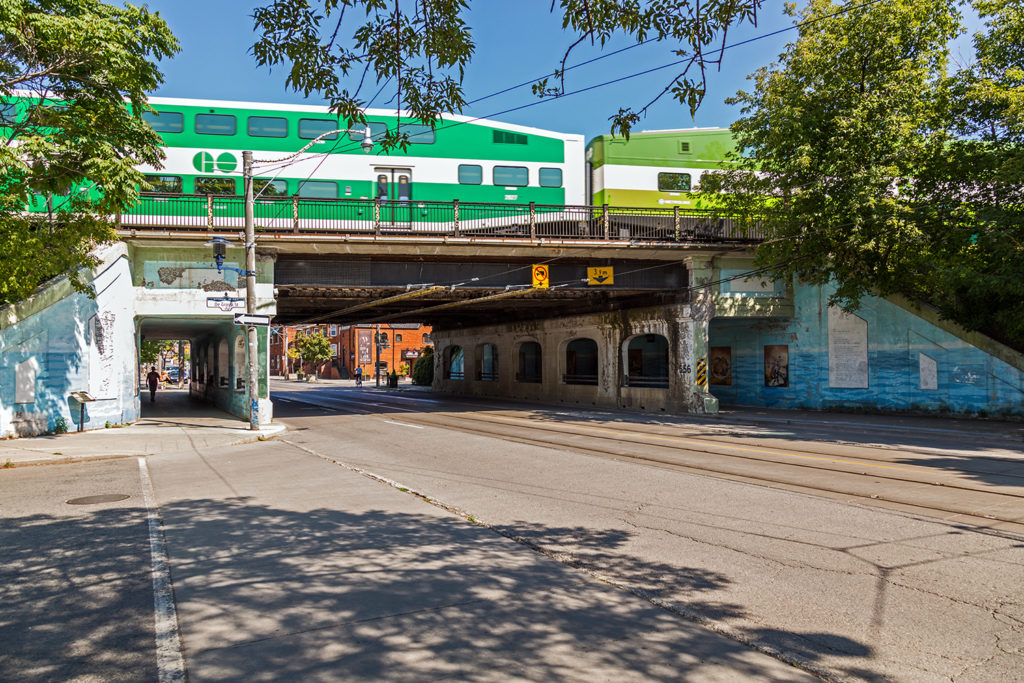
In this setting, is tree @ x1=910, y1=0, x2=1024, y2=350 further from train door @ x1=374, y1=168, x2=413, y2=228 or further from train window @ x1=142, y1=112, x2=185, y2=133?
train window @ x1=142, y1=112, x2=185, y2=133

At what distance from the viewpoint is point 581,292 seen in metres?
29.1

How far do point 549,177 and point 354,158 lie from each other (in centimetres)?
632

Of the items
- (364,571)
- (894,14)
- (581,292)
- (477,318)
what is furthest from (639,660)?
(477,318)

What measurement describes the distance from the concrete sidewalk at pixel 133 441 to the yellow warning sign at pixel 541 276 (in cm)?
1001

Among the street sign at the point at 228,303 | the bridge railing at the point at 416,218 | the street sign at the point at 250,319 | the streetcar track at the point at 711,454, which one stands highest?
the bridge railing at the point at 416,218

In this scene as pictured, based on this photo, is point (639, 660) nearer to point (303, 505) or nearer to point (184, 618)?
point (184, 618)

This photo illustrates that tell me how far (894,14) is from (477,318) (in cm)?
2604

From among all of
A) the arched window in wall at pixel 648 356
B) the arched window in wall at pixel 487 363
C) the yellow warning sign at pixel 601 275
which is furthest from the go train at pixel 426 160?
the arched window in wall at pixel 487 363

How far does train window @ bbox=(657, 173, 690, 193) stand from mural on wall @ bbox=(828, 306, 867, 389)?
698cm

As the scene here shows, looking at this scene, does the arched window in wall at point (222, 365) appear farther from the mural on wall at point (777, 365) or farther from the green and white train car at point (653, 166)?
the mural on wall at point (777, 365)

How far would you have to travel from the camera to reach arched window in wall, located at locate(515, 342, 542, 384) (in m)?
40.0

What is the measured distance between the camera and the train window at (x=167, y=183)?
21.1 m

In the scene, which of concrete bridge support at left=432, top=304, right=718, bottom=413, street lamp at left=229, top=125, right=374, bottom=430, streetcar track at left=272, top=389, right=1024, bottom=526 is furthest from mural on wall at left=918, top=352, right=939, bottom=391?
street lamp at left=229, top=125, right=374, bottom=430

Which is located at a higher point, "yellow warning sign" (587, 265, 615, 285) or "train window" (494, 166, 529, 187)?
"train window" (494, 166, 529, 187)
